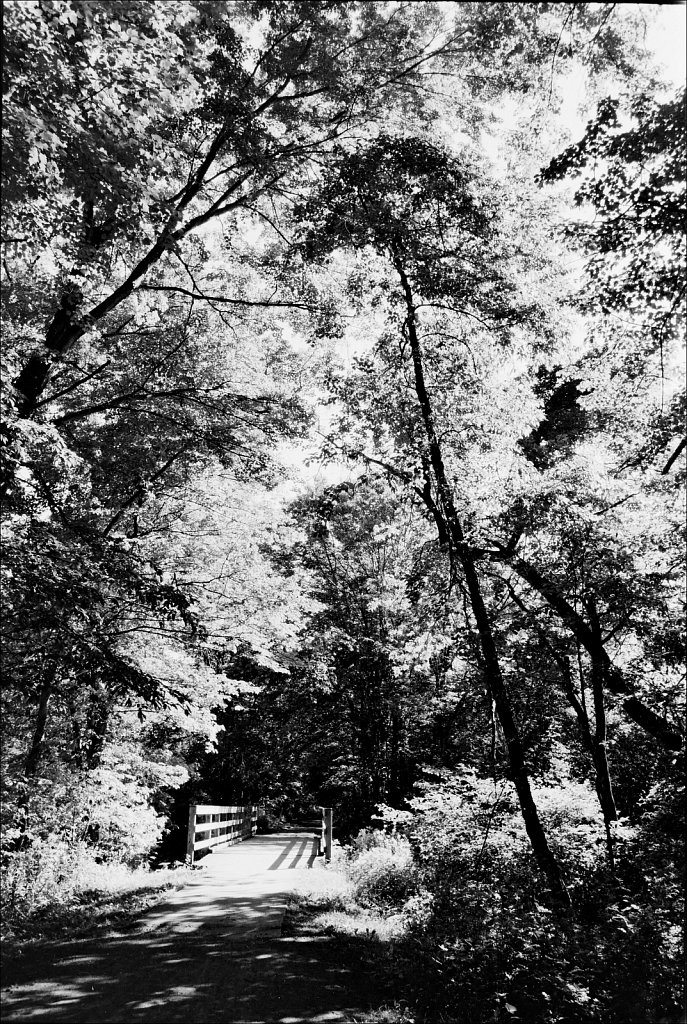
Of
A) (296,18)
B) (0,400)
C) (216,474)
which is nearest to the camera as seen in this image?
(0,400)

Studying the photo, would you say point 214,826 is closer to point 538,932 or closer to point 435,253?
point 538,932

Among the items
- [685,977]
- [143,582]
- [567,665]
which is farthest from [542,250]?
[685,977]

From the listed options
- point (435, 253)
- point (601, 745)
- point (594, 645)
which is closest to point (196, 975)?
point (601, 745)

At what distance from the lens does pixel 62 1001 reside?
5.61 metres

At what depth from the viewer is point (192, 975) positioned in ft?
21.0

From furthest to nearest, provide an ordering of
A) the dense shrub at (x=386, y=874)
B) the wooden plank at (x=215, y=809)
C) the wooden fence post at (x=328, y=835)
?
1. the wooden fence post at (x=328, y=835)
2. the wooden plank at (x=215, y=809)
3. the dense shrub at (x=386, y=874)

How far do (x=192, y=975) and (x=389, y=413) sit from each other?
7992 millimetres

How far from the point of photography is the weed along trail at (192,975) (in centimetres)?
545

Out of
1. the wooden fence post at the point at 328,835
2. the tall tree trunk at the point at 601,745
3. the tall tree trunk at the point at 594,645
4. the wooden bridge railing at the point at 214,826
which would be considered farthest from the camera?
the wooden fence post at the point at 328,835

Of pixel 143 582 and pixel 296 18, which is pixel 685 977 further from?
pixel 296 18

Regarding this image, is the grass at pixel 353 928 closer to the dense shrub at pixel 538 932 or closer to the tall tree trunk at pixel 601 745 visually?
the dense shrub at pixel 538 932

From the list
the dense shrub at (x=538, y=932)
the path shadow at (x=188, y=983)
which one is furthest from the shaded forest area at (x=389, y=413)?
the path shadow at (x=188, y=983)

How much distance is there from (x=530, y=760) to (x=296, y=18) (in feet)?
44.4

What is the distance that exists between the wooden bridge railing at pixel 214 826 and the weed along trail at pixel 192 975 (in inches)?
165
